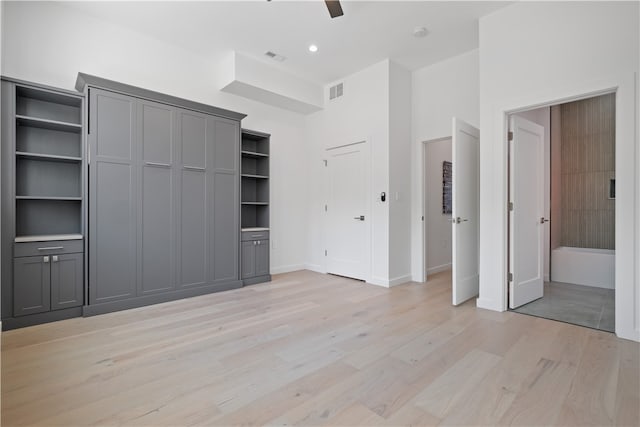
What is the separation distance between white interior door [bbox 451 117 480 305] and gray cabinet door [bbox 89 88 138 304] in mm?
3578

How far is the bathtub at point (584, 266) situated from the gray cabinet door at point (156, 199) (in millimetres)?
5368

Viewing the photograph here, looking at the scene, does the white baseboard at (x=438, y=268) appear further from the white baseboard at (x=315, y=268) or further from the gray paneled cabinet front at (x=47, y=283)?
the gray paneled cabinet front at (x=47, y=283)

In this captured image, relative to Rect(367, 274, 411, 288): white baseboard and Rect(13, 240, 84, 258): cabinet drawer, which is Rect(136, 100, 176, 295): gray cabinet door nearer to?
Rect(13, 240, 84, 258): cabinet drawer

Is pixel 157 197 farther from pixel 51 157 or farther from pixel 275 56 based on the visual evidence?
pixel 275 56

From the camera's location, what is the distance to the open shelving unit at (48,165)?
10.0 feet

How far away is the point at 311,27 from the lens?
3658 millimetres

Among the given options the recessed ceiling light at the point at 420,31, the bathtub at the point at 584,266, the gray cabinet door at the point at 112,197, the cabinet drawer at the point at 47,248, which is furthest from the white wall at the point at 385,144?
the cabinet drawer at the point at 47,248

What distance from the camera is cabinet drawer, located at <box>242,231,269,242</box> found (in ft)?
14.5

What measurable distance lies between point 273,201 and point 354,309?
2.54m

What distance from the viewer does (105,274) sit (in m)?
3.21

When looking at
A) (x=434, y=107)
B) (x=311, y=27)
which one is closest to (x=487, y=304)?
(x=434, y=107)

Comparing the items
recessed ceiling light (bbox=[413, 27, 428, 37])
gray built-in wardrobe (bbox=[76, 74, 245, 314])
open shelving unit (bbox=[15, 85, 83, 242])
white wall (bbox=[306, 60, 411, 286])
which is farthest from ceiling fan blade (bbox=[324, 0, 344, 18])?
open shelving unit (bbox=[15, 85, 83, 242])

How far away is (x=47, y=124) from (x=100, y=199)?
89 centimetres

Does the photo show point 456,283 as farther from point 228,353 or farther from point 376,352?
point 228,353
